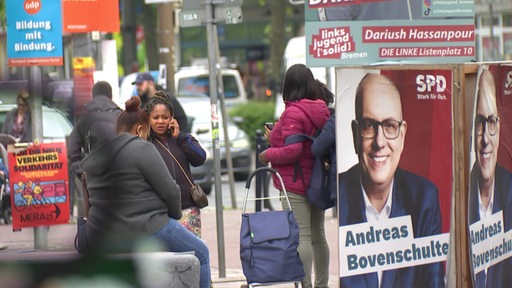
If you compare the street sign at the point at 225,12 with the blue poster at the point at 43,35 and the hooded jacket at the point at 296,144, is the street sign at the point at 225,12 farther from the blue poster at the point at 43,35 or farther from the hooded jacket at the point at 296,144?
the hooded jacket at the point at 296,144

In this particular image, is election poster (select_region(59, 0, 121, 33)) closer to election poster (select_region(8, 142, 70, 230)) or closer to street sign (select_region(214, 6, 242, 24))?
street sign (select_region(214, 6, 242, 24))

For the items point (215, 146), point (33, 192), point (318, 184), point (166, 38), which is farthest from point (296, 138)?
point (166, 38)

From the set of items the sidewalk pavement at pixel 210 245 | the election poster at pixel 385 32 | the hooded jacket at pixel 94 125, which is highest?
the election poster at pixel 385 32

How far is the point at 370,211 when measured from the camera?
7.07 meters

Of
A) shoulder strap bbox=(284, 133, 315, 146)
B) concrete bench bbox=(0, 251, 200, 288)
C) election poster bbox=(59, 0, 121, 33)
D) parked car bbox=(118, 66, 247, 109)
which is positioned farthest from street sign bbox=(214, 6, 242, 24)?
parked car bbox=(118, 66, 247, 109)

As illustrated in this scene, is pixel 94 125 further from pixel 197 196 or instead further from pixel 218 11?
pixel 218 11

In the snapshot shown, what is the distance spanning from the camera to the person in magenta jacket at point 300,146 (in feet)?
26.3

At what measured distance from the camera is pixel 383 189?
708cm

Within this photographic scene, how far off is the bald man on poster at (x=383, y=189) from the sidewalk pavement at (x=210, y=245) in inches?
85.5

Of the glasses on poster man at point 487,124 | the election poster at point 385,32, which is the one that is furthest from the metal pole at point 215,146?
the glasses on poster man at point 487,124

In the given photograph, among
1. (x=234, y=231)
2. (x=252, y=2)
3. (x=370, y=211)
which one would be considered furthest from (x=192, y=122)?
(x=252, y=2)

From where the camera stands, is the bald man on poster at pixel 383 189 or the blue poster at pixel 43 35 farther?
the blue poster at pixel 43 35

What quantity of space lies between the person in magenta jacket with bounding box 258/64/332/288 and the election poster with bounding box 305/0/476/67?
37cm

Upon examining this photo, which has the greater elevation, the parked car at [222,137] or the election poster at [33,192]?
the election poster at [33,192]
